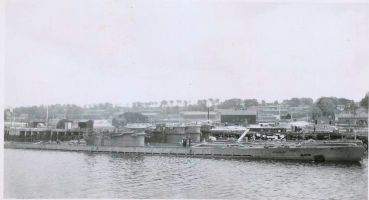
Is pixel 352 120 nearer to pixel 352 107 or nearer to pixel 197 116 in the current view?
pixel 352 107

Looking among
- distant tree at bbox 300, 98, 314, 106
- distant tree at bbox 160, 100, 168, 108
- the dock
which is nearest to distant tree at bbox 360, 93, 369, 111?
distant tree at bbox 300, 98, 314, 106

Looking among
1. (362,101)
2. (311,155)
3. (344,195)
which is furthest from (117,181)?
(311,155)

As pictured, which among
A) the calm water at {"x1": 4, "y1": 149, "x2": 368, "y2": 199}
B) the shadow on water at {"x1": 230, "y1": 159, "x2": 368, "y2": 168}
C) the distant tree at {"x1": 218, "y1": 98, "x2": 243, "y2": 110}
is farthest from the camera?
the shadow on water at {"x1": 230, "y1": 159, "x2": 368, "y2": 168}

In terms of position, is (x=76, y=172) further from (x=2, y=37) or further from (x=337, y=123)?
(x=337, y=123)

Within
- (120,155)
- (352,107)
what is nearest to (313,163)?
(352,107)

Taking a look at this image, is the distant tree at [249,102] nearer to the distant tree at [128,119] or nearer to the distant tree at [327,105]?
the distant tree at [327,105]

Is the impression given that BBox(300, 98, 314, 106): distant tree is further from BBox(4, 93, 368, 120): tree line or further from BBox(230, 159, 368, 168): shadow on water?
BBox(230, 159, 368, 168): shadow on water

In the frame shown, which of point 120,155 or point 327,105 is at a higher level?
point 327,105

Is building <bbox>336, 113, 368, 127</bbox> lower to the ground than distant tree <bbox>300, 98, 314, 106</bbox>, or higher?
lower

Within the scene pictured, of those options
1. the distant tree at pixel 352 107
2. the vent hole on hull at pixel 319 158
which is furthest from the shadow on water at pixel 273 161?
the distant tree at pixel 352 107
